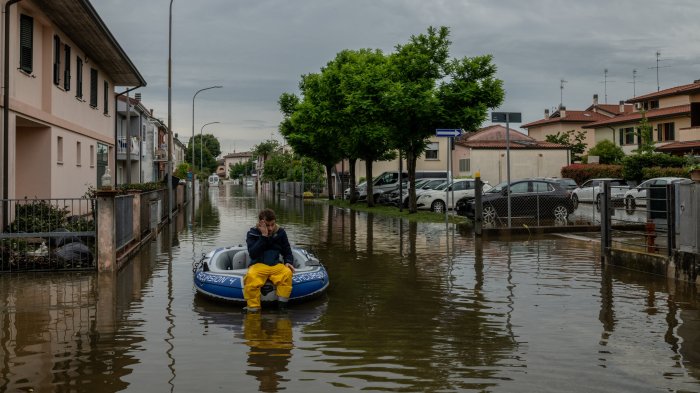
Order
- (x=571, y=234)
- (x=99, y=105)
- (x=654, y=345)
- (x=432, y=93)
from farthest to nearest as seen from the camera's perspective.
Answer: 1. (x=432, y=93)
2. (x=99, y=105)
3. (x=571, y=234)
4. (x=654, y=345)

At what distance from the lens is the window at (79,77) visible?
76.7 ft

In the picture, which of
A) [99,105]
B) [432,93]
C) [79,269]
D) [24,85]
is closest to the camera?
[79,269]

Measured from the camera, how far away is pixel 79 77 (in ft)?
78.2

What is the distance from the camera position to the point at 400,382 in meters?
6.16

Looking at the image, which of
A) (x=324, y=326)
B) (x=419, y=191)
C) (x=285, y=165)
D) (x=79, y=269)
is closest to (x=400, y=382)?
(x=324, y=326)

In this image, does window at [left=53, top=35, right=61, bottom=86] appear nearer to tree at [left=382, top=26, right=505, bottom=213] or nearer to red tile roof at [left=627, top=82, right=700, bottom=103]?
tree at [left=382, top=26, right=505, bottom=213]

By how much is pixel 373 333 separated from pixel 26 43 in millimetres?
13503

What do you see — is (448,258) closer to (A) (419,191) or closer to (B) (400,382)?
(B) (400,382)

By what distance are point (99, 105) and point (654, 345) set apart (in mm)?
25022

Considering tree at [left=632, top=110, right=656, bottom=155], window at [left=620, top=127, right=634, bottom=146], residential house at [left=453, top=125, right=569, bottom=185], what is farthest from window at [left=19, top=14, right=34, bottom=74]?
window at [left=620, top=127, right=634, bottom=146]

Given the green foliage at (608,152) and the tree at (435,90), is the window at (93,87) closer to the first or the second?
the tree at (435,90)

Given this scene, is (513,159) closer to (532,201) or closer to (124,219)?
(532,201)

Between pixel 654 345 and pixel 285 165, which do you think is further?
pixel 285 165

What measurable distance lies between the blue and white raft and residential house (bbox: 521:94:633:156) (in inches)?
2674
